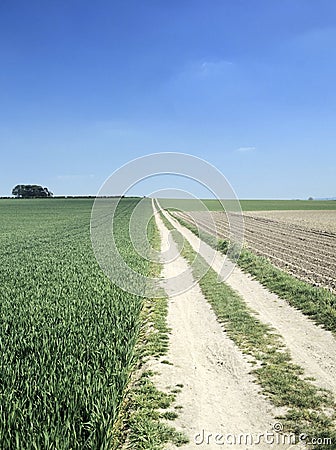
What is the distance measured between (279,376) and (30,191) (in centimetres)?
16205

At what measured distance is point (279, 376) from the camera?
7.00 metres

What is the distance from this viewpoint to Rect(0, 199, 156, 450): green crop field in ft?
15.0

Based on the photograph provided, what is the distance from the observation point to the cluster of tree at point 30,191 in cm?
15838

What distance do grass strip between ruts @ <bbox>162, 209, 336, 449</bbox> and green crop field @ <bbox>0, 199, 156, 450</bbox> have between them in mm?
2196

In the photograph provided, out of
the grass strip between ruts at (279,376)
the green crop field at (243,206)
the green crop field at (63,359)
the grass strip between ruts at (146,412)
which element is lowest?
the grass strip between ruts at (146,412)

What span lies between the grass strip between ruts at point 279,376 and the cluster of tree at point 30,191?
15688cm

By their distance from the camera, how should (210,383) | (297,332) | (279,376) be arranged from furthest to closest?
(297,332) < (279,376) < (210,383)

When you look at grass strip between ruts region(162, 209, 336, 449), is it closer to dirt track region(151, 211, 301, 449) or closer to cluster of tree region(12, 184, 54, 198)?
dirt track region(151, 211, 301, 449)

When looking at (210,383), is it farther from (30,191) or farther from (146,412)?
(30,191)

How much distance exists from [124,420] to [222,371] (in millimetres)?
2191

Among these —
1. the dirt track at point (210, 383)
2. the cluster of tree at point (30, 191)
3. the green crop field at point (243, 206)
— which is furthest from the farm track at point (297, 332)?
the cluster of tree at point (30, 191)

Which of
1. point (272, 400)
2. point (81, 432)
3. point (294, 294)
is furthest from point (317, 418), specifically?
point (294, 294)

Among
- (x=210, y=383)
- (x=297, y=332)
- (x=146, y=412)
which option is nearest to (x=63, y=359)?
(x=146, y=412)

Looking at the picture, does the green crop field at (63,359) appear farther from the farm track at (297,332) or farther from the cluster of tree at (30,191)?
the cluster of tree at (30,191)
